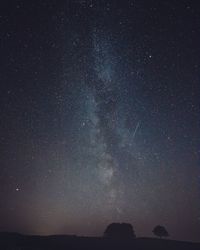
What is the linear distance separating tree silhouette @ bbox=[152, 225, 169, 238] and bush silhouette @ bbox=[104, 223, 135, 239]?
9635 millimetres

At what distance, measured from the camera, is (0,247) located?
1375 inches

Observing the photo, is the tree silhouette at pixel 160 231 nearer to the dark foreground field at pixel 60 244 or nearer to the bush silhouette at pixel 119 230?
the bush silhouette at pixel 119 230

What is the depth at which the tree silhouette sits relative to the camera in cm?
7488

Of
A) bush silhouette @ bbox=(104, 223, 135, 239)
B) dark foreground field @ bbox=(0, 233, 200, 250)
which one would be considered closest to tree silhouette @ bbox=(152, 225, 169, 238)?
bush silhouette @ bbox=(104, 223, 135, 239)

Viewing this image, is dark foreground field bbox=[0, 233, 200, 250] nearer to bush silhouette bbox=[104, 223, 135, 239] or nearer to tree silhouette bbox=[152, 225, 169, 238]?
bush silhouette bbox=[104, 223, 135, 239]

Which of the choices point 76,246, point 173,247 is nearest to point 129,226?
point 173,247

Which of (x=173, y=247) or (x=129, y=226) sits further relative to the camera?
(x=129, y=226)

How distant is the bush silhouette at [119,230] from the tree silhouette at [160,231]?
31.6 ft

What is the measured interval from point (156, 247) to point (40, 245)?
66.0ft

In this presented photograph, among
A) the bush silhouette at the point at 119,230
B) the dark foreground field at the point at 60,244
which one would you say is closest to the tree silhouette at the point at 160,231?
the bush silhouette at the point at 119,230

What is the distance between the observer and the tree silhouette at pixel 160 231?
246 feet

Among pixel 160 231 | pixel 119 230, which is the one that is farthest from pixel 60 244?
pixel 160 231

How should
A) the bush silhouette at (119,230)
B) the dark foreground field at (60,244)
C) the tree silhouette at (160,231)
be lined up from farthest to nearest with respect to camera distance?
the tree silhouette at (160,231) → the bush silhouette at (119,230) → the dark foreground field at (60,244)

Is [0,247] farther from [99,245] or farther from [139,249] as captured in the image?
[139,249]
